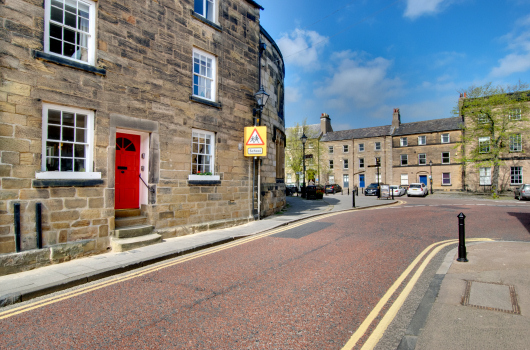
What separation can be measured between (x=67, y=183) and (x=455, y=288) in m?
7.72

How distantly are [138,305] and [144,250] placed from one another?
3206mm

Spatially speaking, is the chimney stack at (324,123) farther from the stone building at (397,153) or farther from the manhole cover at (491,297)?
the manhole cover at (491,297)

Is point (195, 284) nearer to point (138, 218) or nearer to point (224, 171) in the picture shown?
point (138, 218)

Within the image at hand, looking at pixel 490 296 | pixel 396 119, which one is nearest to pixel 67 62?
pixel 490 296

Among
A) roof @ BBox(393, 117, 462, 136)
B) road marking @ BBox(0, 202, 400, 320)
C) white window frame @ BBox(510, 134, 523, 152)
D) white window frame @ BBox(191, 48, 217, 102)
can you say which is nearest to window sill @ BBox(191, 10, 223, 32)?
white window frame @ BBox(191, 48, 217, 102)

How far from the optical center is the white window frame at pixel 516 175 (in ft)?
123

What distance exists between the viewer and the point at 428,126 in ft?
157

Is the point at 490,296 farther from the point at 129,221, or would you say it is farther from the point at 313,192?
the point at 313,192

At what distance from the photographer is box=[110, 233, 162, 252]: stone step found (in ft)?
23.6

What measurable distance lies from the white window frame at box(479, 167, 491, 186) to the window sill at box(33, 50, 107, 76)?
47.1 metres

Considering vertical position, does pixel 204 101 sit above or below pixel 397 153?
below

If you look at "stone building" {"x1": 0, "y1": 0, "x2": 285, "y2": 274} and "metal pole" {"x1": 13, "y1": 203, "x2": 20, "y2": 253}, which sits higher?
"stone building" {"x1": 0, "y1": 0, "x2": 285, "y2": 274}

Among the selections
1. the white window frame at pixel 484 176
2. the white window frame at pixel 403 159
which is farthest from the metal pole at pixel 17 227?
the white window frame at pixel 403 159

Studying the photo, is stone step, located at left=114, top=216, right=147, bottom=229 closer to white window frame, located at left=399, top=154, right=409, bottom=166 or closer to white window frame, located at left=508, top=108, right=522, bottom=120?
white window frame, located at left=508, top=108, right=522, bottom=120
